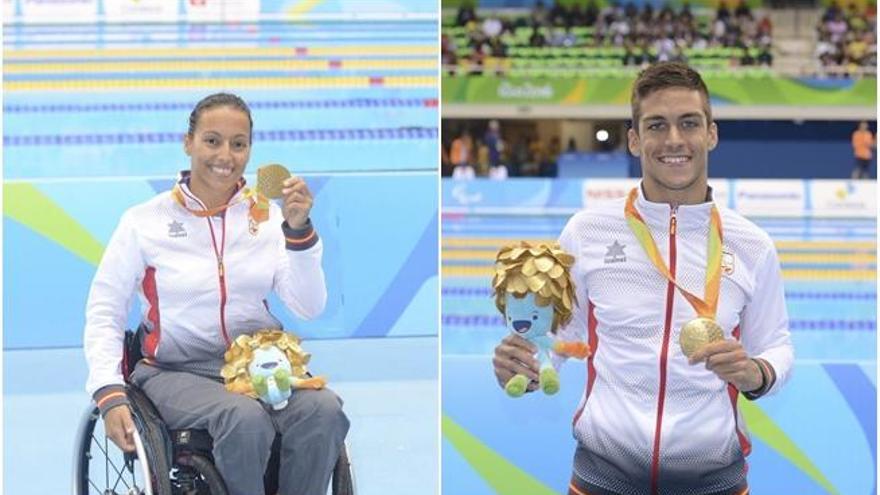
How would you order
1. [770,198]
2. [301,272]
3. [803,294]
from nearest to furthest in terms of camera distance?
[301,272] → [803,294] → [770,198]

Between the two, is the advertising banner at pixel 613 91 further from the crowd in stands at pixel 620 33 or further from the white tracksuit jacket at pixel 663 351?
the white tracksuit jacket at pixel 663 351

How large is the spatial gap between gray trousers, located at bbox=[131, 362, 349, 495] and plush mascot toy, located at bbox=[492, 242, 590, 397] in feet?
1.47

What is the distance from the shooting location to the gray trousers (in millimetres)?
2186

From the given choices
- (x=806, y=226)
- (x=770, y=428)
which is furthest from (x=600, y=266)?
(x=806, y=226)

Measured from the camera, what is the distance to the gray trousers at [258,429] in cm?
219

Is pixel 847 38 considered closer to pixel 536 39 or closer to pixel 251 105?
pixel 536 39

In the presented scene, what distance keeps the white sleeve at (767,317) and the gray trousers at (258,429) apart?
2.46 ft

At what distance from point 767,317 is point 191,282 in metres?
1.05

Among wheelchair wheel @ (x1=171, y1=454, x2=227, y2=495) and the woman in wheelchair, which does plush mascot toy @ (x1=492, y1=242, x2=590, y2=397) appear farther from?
wheelchair wheel @ (x1=171, y1=454, x2=227, y2=495)

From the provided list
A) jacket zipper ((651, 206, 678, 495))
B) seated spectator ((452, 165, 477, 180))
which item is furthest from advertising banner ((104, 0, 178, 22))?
seated spectator ((452, 165, 477, 180))

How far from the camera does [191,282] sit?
2350 millimetres

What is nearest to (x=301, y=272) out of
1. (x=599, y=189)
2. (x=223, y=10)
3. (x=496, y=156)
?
(x=223, y=10)

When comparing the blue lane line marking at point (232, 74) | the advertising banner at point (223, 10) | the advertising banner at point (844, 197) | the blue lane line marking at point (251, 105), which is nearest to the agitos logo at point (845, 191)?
the advertising banner at point (844, 197)

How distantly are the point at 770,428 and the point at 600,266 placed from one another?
1929 mm
